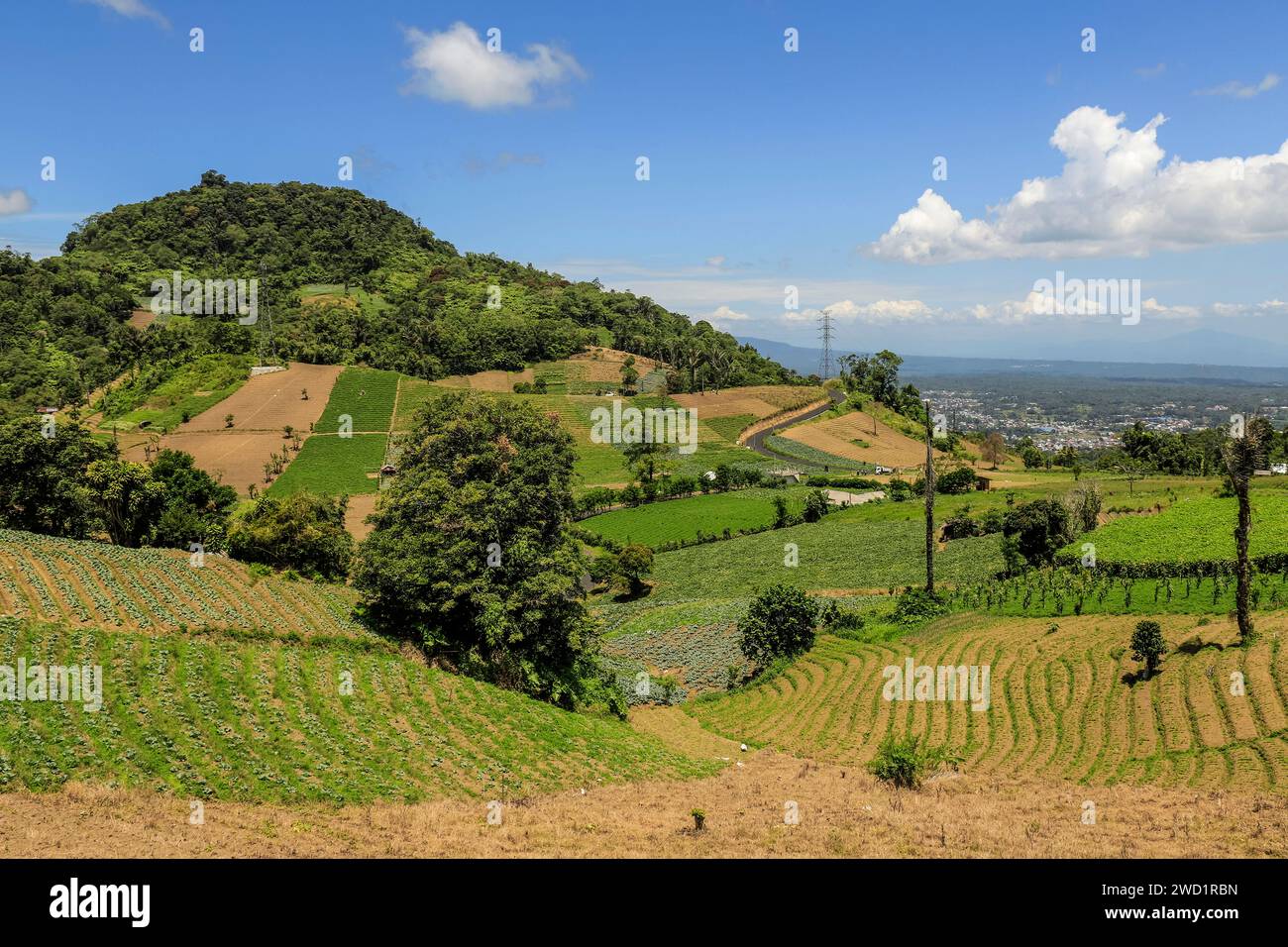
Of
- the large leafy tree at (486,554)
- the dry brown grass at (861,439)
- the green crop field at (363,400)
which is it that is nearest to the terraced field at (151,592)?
the large leafy tree at (486,554)

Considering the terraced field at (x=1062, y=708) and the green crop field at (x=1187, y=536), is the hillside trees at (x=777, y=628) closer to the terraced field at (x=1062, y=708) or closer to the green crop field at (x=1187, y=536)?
the terraced field at (x=1062, y=708)

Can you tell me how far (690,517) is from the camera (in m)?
89.8

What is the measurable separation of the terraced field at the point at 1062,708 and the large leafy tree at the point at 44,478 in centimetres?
4149

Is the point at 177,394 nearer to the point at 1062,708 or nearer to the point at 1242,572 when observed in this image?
the point at 1062,708

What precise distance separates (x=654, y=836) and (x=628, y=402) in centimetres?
12021

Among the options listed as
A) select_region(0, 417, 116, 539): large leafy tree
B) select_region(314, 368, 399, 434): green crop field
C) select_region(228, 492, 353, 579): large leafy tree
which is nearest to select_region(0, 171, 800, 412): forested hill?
select_region(314, 368, 399, 434): green crop field

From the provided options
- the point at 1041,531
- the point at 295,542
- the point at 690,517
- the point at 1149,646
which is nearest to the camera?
the point at 1149,646

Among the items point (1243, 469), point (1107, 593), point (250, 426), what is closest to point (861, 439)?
point (1107, 593)

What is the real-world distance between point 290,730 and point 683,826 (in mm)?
13338

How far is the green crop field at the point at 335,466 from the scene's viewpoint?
91.1 m

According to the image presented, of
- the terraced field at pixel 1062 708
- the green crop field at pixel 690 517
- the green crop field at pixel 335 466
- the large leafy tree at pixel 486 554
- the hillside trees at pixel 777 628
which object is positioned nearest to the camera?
the terraced field at pixel 1062 708

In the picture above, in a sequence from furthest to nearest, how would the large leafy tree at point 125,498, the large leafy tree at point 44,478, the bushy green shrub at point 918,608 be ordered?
the large leafy tree at point 125,498 → the bushy green shrub at point 918,608 → the large leafy tree at point 44,478

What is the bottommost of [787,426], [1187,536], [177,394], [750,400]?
[1187,536]

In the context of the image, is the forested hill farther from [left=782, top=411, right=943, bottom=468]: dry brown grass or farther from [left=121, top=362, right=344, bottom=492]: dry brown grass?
→ [left=782, top=411, right=943, bottom=468]: dry brown grass
